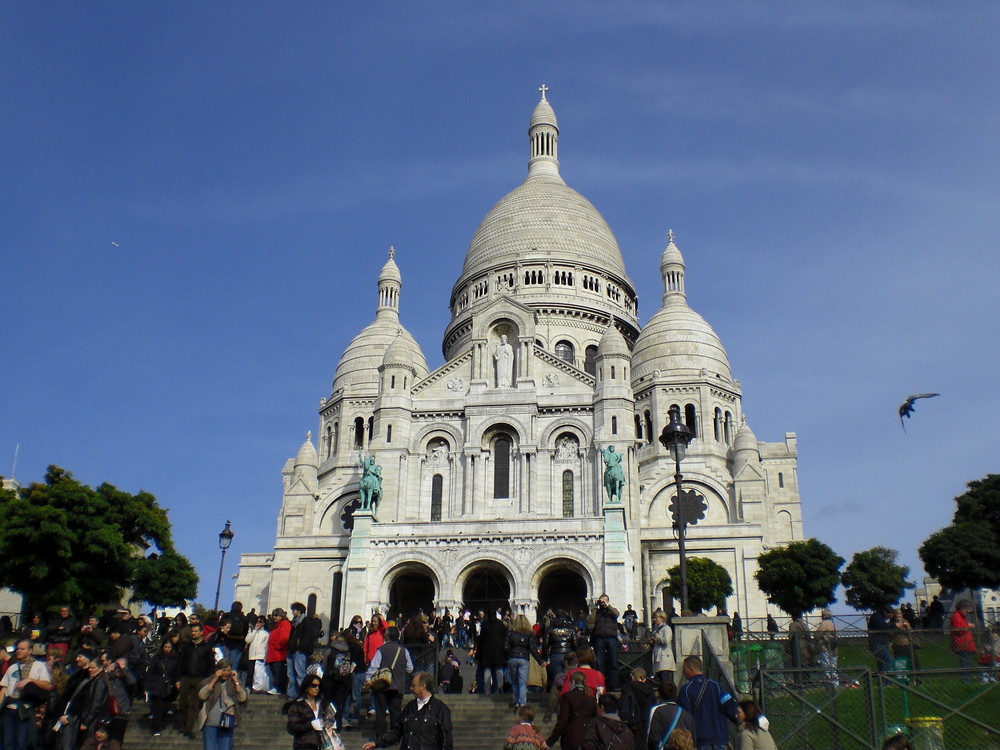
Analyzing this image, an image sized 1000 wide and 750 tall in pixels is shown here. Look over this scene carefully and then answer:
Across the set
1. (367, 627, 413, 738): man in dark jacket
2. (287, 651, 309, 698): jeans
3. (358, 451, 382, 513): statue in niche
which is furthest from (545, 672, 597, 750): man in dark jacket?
(358, 451, 382, 513): statue in niche

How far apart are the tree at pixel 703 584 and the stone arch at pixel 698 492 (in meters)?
7.40

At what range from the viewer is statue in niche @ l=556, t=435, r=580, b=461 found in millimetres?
44750

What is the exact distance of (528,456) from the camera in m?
44.6

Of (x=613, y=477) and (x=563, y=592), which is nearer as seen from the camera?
(x=613, y=477)

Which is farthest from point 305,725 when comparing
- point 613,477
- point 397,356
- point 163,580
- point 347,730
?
point 163,580


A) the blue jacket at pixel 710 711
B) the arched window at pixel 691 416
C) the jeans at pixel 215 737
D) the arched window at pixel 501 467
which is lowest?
the jeans at pixel 215 737

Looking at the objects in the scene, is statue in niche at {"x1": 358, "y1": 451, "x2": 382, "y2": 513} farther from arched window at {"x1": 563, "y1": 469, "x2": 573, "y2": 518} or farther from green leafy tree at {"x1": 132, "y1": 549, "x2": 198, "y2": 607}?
green leafy tree at {"x1": 132, "y1": 549, "x2": 198, "y2": 607}

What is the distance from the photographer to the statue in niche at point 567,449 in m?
44.8

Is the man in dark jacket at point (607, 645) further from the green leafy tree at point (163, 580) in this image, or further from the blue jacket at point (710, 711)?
the green leafy tree at point (163, 580)

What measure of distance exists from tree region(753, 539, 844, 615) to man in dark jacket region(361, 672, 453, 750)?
109ft

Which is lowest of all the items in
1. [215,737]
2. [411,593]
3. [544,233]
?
[215,737]

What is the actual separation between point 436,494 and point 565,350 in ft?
55.3

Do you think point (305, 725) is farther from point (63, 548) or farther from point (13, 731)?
point (63, 548)

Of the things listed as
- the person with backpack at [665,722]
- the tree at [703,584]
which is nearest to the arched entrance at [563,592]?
the tree at [703,584]
